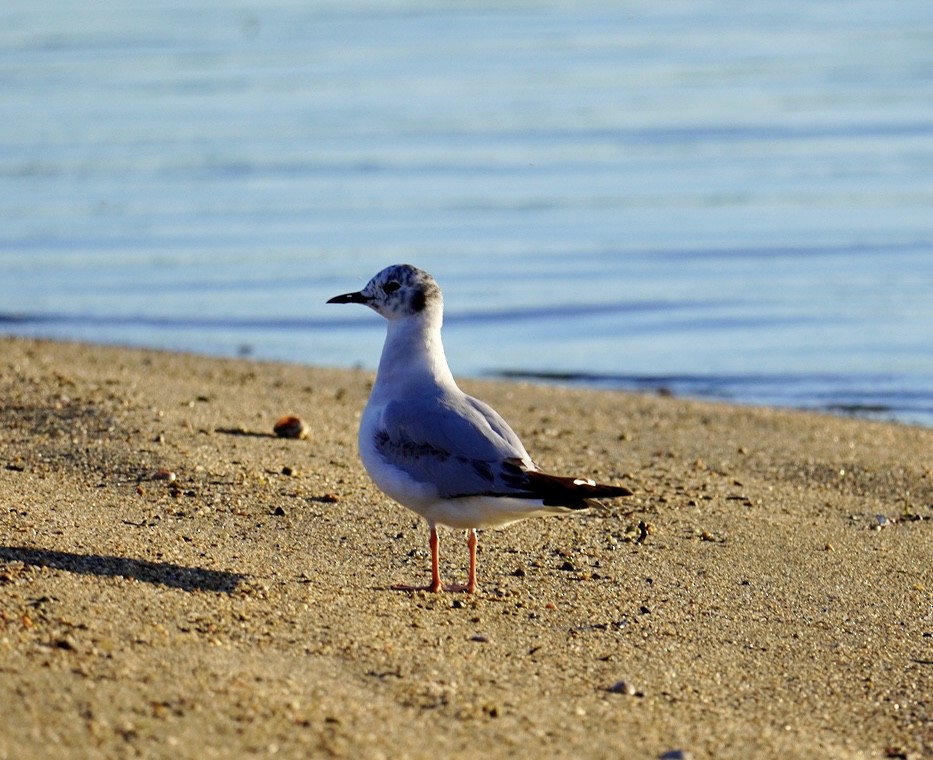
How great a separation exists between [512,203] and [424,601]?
12.4 metres

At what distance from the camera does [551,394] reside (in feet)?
36.8

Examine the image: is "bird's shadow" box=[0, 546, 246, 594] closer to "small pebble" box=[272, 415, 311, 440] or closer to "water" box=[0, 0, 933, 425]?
"small pebble" box=[272, 415, 311, 440]

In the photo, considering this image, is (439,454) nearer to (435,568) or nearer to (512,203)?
(435,568)

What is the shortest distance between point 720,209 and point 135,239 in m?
6.12

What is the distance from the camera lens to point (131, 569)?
18.8ft

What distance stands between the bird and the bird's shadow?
69cm

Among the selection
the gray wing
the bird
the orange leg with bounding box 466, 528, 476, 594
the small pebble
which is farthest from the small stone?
the small pebble

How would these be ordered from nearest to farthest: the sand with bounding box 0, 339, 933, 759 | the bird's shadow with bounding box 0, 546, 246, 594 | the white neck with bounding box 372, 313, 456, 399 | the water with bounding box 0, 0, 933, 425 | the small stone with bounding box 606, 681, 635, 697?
the sand with bounding box 0, 339, 933, 759 → the small stone with bounding box 606, 681, 635, 697 → the bird's shadow with bounding box 0, 546, 246, 594 → the white neck with bounding box 372, 313, 456, 399 → the water with bounding box 0, 0, 933, 425

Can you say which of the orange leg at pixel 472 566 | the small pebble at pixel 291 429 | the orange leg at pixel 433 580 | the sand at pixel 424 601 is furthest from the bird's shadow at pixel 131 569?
the small pebble at pixel 291 429

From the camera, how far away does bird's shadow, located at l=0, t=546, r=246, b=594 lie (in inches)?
221

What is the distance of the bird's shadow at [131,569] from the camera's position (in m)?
5.62

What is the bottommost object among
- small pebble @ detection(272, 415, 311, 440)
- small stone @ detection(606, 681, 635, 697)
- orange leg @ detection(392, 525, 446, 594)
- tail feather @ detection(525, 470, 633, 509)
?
small stone @ detection(606, 681, 635, 697)

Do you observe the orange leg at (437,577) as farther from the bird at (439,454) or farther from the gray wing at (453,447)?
the gray wing at (453,447)

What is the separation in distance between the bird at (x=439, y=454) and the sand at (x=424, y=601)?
1.07 feet
